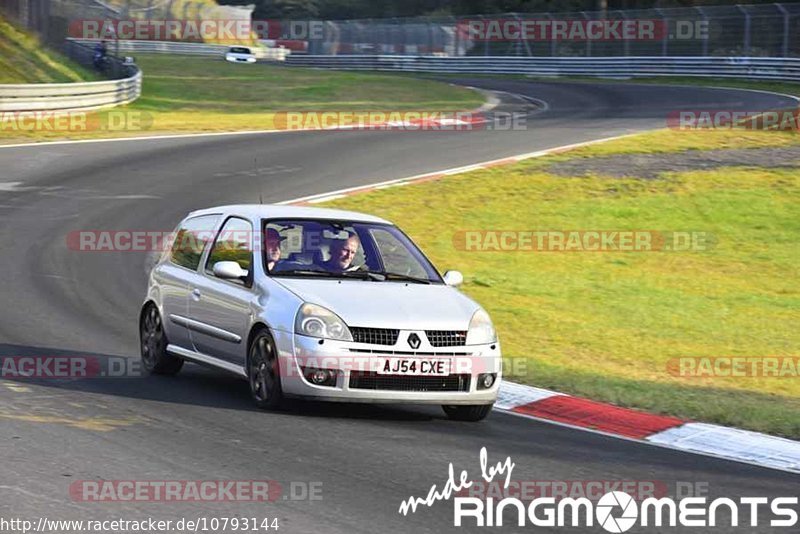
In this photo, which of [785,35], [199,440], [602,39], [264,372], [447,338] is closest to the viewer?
[199,440]

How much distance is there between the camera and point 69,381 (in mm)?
10359

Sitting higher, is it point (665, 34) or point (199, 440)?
point (665, 34)

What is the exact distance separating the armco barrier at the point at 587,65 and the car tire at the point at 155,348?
39.0 meters

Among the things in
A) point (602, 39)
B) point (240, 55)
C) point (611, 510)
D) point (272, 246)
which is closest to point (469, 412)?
point (272, 246)

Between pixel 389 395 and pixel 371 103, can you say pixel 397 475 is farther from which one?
pixel 371 103

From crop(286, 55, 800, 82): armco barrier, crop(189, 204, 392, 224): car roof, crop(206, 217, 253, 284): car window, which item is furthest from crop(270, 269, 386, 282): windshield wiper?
crop(286, 55, 800, 82): armco barrier

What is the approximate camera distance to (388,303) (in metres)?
9.40

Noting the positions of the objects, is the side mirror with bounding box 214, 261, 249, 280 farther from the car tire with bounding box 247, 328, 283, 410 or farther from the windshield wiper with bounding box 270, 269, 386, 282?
the car tire with bounding box 247, 328, 283, 410

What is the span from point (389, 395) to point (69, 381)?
2.71 metres

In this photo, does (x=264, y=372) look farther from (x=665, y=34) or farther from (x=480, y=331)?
(x=665, y=34)

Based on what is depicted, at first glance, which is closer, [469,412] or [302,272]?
[469,412]

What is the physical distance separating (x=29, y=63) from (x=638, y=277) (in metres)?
24.4

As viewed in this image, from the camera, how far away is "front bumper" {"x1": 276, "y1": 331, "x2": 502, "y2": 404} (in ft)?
29.8

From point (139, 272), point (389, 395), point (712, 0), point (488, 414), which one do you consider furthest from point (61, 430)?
point (712, 0)
